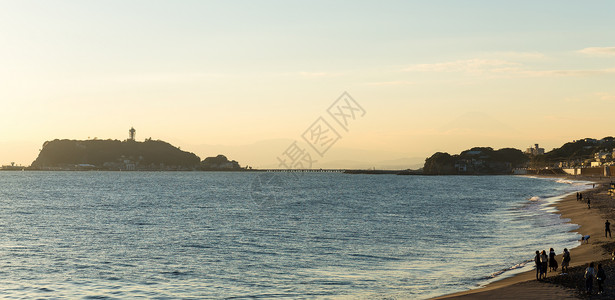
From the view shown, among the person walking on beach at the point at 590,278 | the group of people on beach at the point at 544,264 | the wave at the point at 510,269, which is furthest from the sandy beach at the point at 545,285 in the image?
the wave at the point at 510,269

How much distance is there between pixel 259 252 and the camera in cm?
4972

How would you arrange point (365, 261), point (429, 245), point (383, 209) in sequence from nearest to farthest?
point (365, 261) < point (429, 245) < point (383, 209)

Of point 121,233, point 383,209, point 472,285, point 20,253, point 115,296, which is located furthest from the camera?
point 383,209

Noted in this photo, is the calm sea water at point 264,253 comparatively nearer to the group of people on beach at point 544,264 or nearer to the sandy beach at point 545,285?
the sandy beach at point 545,285

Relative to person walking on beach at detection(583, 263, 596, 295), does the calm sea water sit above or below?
below

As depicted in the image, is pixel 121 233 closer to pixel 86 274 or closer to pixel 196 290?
pixel 86 274

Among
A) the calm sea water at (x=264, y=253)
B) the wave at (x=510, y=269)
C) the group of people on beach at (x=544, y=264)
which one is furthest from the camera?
the wave at (x=510, y=269)

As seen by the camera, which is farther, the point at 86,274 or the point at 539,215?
the point at 539,215

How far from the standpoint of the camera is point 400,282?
36625mm

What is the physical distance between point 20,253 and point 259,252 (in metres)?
19.8

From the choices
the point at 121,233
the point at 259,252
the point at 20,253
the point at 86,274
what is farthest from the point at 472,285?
the point at 121,233

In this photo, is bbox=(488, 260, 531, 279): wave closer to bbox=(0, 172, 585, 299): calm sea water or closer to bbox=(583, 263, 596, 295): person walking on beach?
bbox=(0, 172, 585, 299): calm sea water

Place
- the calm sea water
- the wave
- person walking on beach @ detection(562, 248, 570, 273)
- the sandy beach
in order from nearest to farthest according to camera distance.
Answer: the sandy beach, person walking on beach @ detection(562, 248, 570, 273), the calm sea water, the wave

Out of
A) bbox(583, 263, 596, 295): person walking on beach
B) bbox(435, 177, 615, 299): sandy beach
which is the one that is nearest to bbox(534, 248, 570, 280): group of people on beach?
bbox(435, 177, 615, 299): sandy beach
